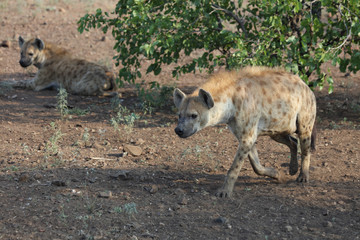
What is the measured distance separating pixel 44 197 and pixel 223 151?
207 centimetres

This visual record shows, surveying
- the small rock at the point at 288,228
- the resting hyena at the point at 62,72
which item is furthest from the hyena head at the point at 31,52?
the small rock at the point at 288,228

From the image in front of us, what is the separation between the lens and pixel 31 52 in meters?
8.33

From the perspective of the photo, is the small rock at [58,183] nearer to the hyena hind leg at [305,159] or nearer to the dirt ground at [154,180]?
the dirt ground at [154,180]

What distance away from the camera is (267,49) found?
576cm

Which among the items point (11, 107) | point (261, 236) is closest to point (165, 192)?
point (261, 236)

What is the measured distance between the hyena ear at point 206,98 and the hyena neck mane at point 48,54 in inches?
194

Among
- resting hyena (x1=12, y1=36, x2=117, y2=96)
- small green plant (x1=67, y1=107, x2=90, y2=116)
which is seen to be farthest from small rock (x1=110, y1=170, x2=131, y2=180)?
resting hyena (x1=12, y1=36, x2=117, y2=96)

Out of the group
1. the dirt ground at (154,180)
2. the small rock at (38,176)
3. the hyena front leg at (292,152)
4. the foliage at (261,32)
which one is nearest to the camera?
the dirt ground at (154,180)

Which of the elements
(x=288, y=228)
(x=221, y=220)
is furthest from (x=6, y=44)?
(x=288, y=228)

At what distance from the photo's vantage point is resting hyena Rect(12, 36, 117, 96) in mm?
7809

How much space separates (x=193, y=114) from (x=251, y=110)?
1.70ft

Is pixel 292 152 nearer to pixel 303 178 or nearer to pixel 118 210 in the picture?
pixel 303 178

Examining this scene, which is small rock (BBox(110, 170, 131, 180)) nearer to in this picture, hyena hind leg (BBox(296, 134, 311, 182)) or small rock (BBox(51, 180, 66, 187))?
small rock (BBox(51, 180, 66, 187))

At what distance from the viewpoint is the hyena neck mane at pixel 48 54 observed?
8484 millimetres
